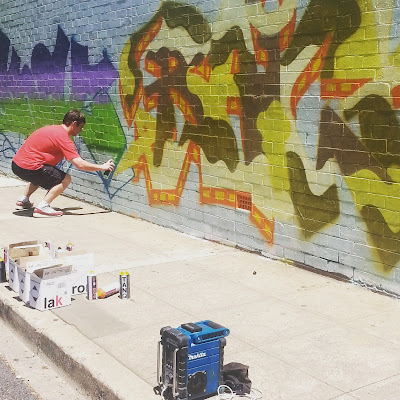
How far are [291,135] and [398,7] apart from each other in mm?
1609

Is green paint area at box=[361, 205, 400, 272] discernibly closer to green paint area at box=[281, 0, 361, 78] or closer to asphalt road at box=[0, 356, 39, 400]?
green paint area at box=[281, 0, 361, 78]

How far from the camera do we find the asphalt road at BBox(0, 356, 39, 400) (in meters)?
4.08

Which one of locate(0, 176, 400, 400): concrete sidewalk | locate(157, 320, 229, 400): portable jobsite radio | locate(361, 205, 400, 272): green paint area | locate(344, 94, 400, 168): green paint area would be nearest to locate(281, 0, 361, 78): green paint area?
locate(344, 94, 400, 168): green paint area

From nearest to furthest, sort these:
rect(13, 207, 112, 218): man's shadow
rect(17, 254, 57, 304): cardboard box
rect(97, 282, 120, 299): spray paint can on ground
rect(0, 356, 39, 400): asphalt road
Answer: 1. rect(0, 356, 39, 400): asphalt road
2. rect(17, 254, 57, 304): cardboard box
3. rect(97, 282, 120, 299): spray paint can on ground
4. rect(13, 207, 112, 218): man's shadow

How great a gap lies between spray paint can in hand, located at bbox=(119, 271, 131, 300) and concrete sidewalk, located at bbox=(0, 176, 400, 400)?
3.0 inches

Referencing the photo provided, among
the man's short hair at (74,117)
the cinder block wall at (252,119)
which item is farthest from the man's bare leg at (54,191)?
the man's short hair at (74,117)

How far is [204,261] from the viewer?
265 inches

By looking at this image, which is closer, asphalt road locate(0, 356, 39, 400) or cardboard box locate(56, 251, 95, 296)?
asphalt road locate(0, 356, 39, 400)

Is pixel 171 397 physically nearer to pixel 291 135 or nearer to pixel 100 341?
pixel 100 341

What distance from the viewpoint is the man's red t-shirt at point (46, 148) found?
896cm

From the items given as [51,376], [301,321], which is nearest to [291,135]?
[301,321]

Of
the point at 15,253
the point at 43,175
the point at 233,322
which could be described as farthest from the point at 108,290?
the point at 43,175

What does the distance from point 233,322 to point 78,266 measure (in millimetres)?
1436

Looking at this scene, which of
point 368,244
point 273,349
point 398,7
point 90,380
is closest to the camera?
point 90,380
